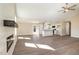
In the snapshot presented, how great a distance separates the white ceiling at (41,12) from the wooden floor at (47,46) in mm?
365

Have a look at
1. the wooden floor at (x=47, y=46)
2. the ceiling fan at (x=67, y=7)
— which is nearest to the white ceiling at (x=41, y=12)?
the ceiling fan at (x=67, y=7)

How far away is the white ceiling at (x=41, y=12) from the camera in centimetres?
198

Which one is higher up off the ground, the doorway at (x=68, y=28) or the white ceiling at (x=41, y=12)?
the white ceiling at (x=41, y=12)

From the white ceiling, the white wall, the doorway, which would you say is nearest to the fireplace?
the white wall

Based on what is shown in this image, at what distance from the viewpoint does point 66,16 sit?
2.03 meters

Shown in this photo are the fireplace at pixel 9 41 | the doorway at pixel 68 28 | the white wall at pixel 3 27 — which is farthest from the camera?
the doorway at pixel 68 28

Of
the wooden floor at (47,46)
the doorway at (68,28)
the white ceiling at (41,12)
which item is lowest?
the wooden floor at (47,46)

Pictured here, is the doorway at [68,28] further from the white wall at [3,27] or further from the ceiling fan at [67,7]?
the white wall at [3,27]

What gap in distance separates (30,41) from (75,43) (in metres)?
0.83

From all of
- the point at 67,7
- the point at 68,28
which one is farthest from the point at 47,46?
the point at 67,7

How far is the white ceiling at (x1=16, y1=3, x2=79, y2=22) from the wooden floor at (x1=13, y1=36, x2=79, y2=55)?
1.20 feet

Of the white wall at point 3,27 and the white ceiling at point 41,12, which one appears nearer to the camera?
the white wall at point 3,27

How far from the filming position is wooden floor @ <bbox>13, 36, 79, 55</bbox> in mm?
1977

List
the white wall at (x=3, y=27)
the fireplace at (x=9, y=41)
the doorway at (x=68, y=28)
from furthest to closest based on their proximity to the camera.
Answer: the doorway at (x=68, y=28) → the fireplace at (x=9, y=41) → the white wall at (x=3, y=27)
